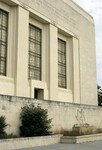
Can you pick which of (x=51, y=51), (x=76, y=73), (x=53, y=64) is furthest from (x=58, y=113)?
(x=76, y=73)

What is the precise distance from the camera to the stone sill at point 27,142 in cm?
1290

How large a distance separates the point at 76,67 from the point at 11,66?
10.2 meters

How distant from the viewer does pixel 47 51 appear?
2778cm

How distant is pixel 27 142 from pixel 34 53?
13.4 metres

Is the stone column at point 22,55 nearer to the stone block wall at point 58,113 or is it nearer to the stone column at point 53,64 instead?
the stone column at point 53,64

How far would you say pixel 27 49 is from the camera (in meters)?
24.4

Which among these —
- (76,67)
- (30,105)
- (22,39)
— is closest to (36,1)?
(22,39)

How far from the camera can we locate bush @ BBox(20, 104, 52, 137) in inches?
645

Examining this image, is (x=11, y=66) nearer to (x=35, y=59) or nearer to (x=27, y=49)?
(x=27, y=49)

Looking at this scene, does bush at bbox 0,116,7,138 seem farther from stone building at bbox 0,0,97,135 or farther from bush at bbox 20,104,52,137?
bush at bbox 20,104,52,137

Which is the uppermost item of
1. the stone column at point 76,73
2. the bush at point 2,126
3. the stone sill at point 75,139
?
the stone column at point 76,73

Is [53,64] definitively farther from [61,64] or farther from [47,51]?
[61,64]

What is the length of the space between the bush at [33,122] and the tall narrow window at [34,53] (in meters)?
8.76

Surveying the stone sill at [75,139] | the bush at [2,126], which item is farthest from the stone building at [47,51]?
the stone sill at [75,139]
